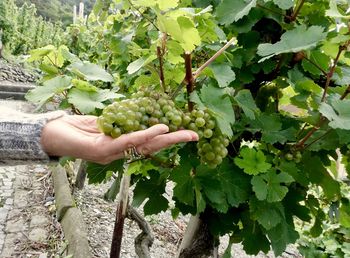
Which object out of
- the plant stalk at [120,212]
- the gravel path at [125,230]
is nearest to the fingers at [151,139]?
the plant stalk at [120,212]

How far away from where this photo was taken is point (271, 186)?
4.27 ft

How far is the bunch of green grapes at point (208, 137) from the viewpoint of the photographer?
1092 millimetres

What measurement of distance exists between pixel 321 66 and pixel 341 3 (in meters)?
0.29

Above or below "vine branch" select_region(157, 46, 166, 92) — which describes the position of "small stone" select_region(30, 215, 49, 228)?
below

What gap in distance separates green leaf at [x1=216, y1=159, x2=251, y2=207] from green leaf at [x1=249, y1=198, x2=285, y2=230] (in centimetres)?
4

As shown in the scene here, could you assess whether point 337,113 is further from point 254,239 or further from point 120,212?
point 120,212

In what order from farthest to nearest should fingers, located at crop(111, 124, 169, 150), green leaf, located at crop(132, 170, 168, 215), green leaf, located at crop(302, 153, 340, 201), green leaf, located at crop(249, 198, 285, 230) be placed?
green leaf, located at crop(132, 170, 168, 215)
green leaf, located at crop(302, 153, 340, 201)
green leaf, located at crop(249, 198, 285, 230)
fingers, located at crop(111, 124, 169, 150)

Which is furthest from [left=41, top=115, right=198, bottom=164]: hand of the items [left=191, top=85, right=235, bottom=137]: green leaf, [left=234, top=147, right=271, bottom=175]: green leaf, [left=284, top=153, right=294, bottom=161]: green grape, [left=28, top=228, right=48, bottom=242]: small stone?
[left=28, top=228, right=48, bottom=242]: small stone

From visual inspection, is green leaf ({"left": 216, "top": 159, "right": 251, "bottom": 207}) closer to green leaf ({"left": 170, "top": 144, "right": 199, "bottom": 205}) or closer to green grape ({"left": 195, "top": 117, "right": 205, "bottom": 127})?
green leaf ({"left": 170, "top": 144, "right": 199, "bottom": 205})

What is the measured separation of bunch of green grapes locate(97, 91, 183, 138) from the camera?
1.02 meters

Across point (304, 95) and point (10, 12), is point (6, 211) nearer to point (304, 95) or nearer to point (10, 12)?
point (304, 95)

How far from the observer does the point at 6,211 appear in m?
3.81

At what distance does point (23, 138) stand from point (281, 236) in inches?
35.6

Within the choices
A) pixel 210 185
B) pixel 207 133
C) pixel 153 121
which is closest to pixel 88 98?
pixel 153 121
